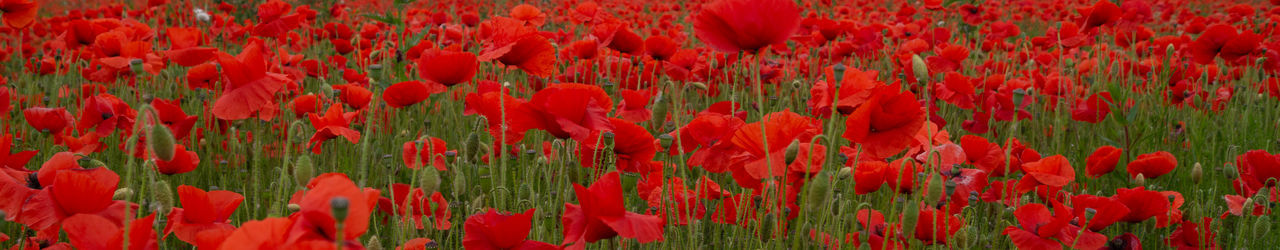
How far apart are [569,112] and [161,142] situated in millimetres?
575

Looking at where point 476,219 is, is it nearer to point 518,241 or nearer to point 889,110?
point 518,241

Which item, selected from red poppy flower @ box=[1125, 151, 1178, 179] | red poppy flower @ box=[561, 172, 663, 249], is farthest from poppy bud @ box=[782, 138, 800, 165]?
red poppy flower @ box=[1125, 151, 1178, 179]

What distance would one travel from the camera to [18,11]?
2746 mm

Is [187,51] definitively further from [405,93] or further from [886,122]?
[886,122]

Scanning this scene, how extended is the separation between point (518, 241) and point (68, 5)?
1198 centimetres

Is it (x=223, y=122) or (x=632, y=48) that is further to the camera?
(x=632, y=48)

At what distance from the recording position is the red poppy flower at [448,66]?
74.5 inches

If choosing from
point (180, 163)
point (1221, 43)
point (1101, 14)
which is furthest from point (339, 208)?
point (1221, 43)

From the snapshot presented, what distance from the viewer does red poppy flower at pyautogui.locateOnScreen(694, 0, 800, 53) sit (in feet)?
3.93

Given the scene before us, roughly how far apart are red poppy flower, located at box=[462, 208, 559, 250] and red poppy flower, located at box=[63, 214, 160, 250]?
0.37m

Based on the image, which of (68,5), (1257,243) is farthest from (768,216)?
(68,5)

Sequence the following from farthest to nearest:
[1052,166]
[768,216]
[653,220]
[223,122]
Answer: [223,122] → [1052,166] → [768,216] → [653,220]

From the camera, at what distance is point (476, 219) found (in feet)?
3.68

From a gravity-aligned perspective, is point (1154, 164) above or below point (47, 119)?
above
